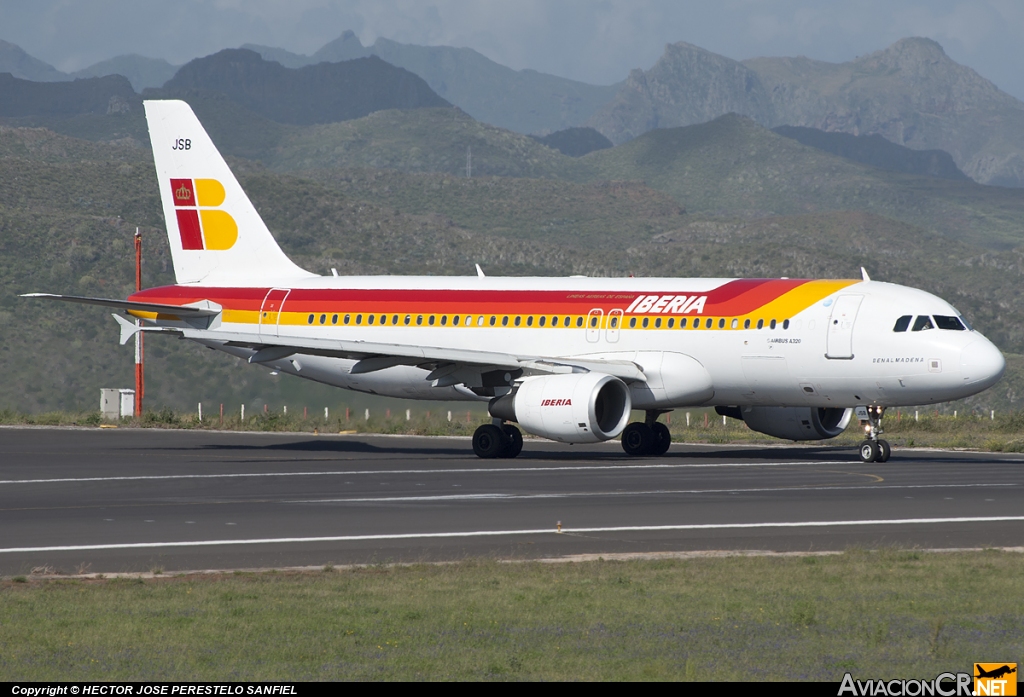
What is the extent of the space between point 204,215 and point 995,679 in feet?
116

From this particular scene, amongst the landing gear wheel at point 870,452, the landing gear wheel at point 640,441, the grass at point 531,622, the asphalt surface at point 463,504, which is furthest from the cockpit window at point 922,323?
the grass at point 531,622

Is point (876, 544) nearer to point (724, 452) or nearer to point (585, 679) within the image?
point (585, 679)

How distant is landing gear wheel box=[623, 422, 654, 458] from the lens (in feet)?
123

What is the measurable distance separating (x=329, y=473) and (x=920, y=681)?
71.2ft

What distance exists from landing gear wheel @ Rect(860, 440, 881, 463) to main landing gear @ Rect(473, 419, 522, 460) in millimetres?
8030

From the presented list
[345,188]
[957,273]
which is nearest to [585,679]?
[957,273]

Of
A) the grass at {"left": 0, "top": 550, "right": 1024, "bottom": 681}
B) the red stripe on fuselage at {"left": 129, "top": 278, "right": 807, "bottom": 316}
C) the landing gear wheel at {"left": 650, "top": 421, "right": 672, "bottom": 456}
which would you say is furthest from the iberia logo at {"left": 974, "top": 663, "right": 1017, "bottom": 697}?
the landing gear wheel at {"left": 650, "top": 421, "right": 672, "bottom": 456}

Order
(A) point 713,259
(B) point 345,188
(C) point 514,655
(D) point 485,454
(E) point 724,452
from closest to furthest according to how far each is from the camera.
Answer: (C) point 514,655 < (D) point 485,454 < (E) point 724,452 < (A) point 713,259 < (B) point 345,188

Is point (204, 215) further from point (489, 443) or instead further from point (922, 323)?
point (922, 323)

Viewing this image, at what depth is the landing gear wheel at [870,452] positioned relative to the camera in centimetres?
3378

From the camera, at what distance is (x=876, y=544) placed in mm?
19000

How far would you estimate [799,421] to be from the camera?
36625 mm

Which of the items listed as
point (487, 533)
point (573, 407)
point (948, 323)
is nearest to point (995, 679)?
point (487, 533)

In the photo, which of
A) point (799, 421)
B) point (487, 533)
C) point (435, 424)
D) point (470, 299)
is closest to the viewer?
point (487, 533)
